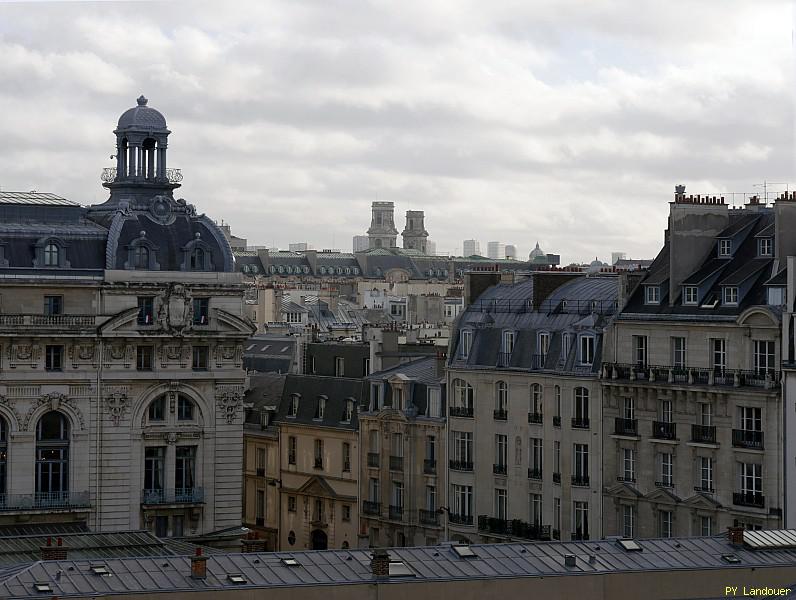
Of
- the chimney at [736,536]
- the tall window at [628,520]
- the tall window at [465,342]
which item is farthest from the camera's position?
the tall window at [465,342]

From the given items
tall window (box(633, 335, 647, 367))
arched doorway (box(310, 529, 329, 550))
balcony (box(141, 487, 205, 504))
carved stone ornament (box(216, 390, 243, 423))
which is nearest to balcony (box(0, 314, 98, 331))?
carved stone ornament (box(216, 390, 243, 423))

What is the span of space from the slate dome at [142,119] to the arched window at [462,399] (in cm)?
1603

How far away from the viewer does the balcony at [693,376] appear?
7419 centimetres

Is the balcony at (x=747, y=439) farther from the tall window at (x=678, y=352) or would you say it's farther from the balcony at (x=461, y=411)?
the balcony at (x=461, y=411)

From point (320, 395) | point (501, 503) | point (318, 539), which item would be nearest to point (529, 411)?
point (501, 503)

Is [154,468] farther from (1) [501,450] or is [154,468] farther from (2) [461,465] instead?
Result: (1) [501,450]

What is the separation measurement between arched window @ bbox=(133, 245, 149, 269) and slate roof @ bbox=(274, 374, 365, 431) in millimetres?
14383

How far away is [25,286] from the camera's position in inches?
3201

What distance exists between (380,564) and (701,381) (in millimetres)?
27732

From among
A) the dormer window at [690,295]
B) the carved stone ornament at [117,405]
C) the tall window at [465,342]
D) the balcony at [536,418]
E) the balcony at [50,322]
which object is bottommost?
the balcony at [536,418]

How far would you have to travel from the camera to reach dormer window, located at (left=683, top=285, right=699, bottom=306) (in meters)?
78.6

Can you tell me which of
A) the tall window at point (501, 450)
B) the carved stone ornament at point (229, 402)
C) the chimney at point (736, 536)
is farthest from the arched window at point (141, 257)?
the chimney at point (736, 536)

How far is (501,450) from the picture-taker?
85.4m

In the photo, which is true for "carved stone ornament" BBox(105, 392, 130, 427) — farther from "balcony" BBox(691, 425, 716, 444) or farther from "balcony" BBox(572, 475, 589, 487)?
"balcony" BBox(691, 425, 716, 444)
